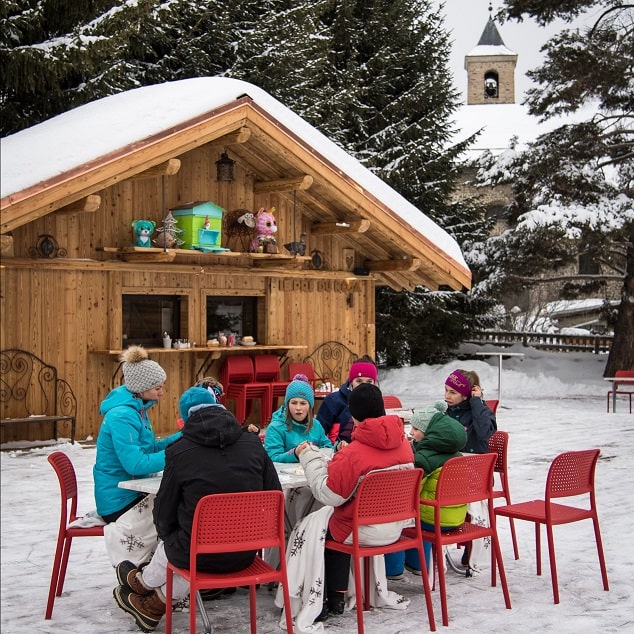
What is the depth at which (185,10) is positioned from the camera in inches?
635

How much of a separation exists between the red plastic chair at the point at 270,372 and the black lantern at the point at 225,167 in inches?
87.9

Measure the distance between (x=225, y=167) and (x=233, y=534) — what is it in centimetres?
717

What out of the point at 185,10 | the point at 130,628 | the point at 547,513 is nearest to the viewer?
the point at 130,628

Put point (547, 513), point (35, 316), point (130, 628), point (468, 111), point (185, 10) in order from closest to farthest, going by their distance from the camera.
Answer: point (130, 628) < point (547, 513) < point (35, 316) < point (185, 10) < point (468, 111)

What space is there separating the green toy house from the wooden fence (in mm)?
11633

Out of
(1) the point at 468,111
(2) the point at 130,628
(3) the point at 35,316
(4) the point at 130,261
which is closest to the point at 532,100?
(4) the point at 130,261

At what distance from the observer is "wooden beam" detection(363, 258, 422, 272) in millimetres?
11484

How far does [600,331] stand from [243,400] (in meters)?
16.0

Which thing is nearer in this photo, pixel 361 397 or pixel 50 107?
pixel 361 397

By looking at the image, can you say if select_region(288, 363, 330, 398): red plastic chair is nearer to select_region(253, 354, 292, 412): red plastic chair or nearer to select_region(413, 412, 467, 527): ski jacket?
select_region(253, 354, 292, 412): red plastic chair

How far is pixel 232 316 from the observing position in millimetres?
11320

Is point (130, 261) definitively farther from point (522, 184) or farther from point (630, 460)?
point (522, 184)

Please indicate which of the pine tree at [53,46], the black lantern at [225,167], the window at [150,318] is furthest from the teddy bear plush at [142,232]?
the pine tree at [53,46]

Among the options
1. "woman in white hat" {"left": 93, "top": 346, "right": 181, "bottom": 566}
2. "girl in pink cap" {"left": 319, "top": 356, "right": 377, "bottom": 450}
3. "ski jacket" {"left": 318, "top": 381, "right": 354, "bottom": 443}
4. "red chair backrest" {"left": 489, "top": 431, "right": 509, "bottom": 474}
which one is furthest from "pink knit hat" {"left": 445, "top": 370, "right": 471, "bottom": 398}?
"woman in white hat" {"left": 93, "top": 346, "right": 181, "bottom": 566}
